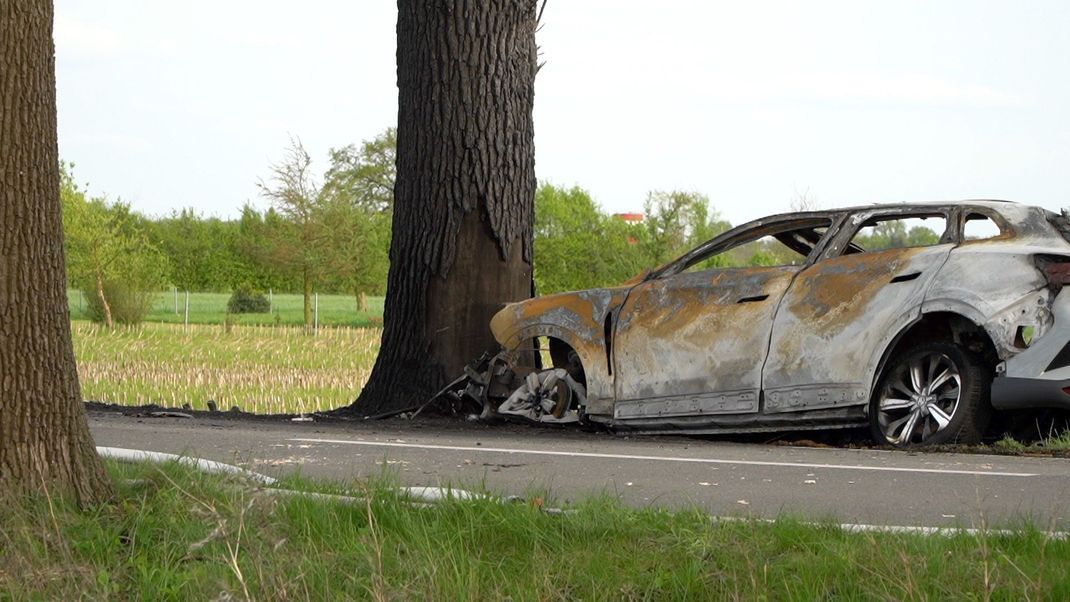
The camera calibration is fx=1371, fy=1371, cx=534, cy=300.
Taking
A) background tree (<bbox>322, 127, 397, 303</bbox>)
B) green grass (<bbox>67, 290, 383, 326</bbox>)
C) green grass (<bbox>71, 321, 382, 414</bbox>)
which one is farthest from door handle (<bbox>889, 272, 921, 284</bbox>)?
green grass (<bbox>67, 290, 383, 326</bbox>)

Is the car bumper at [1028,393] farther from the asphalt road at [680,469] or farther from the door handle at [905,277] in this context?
the door handle at [905,277]

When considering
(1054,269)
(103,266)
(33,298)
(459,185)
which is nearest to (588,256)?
(103,266)

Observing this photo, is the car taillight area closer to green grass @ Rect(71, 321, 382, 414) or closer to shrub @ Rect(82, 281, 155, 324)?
green grass @ Rect(71, 321, 382, 414)

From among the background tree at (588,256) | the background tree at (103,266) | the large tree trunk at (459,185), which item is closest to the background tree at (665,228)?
the background tree at (588,256)

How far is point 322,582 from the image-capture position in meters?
5.19

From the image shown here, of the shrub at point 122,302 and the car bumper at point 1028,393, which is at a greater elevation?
the shrub at point 122,302

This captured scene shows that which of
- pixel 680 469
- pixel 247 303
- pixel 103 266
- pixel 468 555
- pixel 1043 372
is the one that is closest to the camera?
pixel 468 555

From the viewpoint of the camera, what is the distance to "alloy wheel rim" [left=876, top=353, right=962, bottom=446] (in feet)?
29.9

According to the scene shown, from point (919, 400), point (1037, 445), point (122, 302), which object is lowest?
point (1037, 445)

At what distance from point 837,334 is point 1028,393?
1.32 metres

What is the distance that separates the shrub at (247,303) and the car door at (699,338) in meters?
55.8

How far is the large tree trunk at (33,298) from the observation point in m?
6.33

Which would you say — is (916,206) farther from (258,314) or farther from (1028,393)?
(258,314)

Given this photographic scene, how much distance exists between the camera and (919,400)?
30.5 ft
